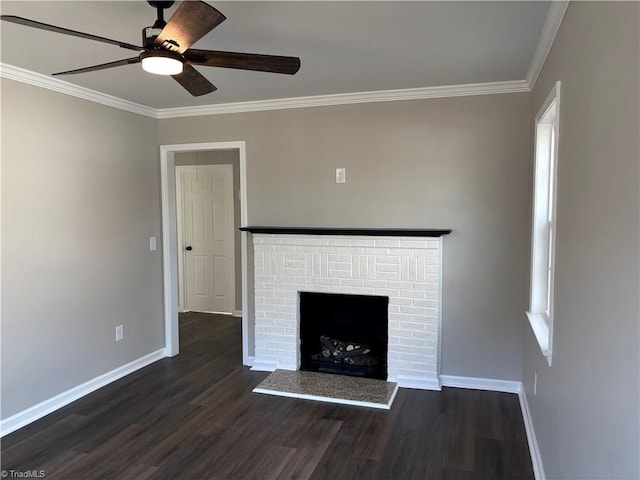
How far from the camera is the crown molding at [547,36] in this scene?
6.78ft

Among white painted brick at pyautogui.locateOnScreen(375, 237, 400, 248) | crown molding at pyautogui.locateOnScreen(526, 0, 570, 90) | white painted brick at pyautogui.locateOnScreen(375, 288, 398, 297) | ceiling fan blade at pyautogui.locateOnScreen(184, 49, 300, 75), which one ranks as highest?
crown molding at pyautogui.locateOnScreen(526, 0, 570, 90)

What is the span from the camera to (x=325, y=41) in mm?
2586

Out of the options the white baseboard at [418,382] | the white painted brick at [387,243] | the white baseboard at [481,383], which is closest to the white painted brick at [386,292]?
the white painted brick at [387,243]

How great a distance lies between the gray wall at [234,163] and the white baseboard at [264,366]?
2.10m

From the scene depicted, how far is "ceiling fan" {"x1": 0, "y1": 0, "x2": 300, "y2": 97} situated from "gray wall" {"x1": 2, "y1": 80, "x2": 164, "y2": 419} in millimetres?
1494

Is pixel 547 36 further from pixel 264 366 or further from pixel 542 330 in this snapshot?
pixel 264 366

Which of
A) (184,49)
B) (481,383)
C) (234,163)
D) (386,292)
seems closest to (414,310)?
(386,292)

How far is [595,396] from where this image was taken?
1423 mm

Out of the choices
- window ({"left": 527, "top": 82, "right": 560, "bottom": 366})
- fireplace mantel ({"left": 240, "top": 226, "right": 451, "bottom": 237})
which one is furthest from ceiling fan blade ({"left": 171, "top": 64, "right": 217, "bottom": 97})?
window ({"left": 527, "top": 82, "right": 560, "bottom": 366})

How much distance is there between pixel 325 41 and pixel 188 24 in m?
1.03

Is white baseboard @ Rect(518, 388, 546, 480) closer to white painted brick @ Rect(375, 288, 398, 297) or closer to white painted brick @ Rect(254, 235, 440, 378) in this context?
white painted brick @ Rect(254, 235, 440, 378)

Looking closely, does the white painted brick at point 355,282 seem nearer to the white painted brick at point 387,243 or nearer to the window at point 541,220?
the white painted brick at point 387,243

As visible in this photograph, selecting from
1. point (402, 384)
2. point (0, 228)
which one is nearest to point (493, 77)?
point (402, 384)

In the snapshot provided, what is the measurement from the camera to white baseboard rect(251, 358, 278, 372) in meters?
4.14
